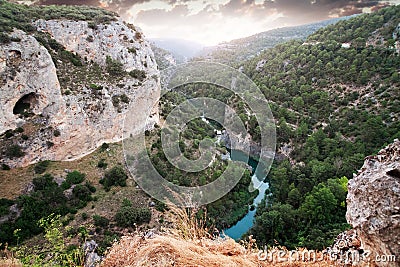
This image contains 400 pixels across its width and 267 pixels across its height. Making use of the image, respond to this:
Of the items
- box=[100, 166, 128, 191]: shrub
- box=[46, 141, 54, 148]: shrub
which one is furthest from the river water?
box=[46, 141, 54, 148]: shrub

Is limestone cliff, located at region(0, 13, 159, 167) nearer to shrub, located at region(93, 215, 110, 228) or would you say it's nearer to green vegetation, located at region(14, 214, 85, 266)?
shrub, located at region(93, 215, 110, 228)

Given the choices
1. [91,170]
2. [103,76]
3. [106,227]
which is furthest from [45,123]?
[106,227]

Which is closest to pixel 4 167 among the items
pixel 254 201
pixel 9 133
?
pixel 9 133

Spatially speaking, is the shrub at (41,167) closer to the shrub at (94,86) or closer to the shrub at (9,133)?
the shrub at (9,133)

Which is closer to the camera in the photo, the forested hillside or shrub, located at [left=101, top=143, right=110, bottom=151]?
the forested hillside

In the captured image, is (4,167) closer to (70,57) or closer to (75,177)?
(75,177)
